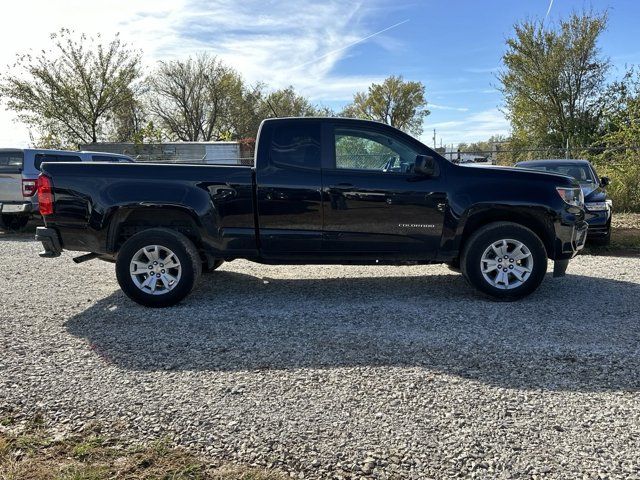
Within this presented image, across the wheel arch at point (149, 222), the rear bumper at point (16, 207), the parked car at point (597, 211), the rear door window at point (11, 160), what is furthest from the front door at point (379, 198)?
the rear door window at point (11, 160)

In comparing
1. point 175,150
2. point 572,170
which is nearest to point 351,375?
point 572,170

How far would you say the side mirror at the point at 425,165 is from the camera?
5.02m

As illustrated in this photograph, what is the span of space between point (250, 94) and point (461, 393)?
38738mm

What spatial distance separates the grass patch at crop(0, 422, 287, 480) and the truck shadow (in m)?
0.99

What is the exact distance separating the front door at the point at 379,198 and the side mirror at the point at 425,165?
107mm

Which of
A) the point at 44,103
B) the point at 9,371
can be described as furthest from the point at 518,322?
Answer: the point at 44,103

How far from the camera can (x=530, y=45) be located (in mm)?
21609

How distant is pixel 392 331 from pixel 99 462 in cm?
260

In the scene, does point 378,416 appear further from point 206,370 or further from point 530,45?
point 530,45

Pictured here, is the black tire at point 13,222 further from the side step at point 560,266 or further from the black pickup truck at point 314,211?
the side step at point 560,266

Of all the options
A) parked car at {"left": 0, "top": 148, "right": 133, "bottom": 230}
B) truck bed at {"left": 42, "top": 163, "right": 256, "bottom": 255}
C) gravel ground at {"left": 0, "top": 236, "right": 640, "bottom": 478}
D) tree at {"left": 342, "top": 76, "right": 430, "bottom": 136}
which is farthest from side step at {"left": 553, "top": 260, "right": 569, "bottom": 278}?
tree at {"left": 342, "top": 76, "right": 430, "bottom": 136}

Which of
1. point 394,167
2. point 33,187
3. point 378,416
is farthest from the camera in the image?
point 33,187

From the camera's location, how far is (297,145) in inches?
206

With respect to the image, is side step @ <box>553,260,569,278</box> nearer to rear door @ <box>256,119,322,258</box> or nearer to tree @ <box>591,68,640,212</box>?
rear door @ <box>256,119,322,258</box>
